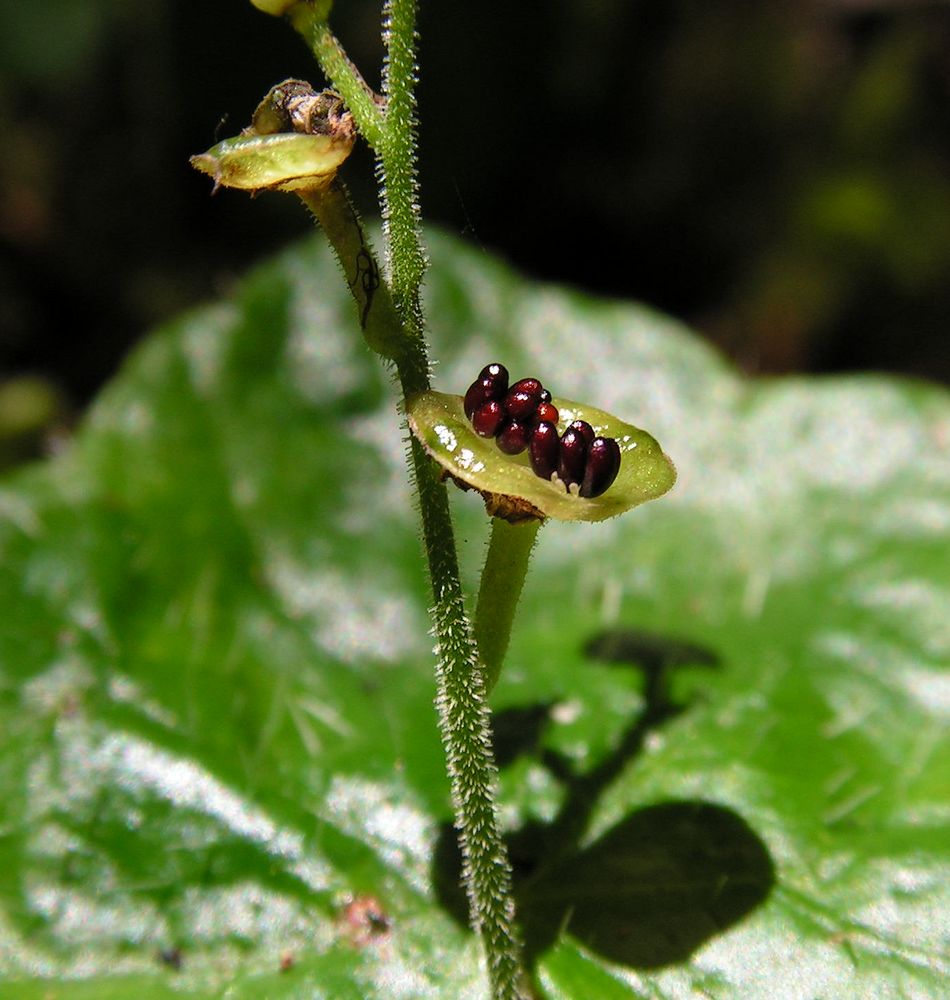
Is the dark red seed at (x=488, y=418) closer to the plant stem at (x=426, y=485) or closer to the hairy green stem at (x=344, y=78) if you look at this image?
the plant stem at (x=426, y=485)

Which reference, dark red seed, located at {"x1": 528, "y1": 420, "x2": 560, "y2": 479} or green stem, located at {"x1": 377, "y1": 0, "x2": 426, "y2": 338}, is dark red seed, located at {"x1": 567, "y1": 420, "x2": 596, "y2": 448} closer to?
dark red seed, located at {"x1": 528, "y1": 420, "x2": 560, "y2": 479}

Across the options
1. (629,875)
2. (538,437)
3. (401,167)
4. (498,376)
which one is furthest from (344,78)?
(629,875)

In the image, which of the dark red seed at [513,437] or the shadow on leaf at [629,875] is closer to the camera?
the dark red seed at [513,437]

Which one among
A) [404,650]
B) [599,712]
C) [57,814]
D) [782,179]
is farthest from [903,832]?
[782,179]

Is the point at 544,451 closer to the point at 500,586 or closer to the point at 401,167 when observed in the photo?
the point at 500,586

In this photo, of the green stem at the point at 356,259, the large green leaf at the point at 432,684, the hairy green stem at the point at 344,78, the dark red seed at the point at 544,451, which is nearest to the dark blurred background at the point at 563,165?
the large green leaf at the point at 432,684
